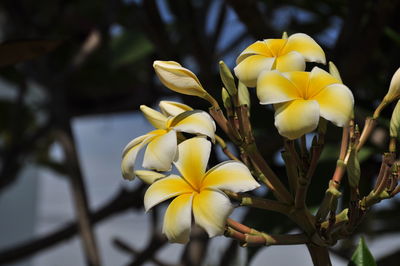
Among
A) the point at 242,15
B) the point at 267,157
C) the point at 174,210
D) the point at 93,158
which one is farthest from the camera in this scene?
the point at 93,158

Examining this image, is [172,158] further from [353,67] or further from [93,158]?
[93,158]

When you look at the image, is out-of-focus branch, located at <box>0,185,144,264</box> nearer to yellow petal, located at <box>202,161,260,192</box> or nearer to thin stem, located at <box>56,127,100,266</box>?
thin stem, located at <box>56,127,100,266</box>

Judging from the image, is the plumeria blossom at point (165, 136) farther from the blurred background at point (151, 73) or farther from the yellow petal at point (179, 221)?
the blurred background at point (151, 73)

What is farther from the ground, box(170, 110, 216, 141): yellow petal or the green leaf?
box(170, 110, 216, 141): yellow petal

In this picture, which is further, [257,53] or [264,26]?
[264,26]

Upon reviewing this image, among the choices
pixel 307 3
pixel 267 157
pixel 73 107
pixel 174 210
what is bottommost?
pixel 73 107

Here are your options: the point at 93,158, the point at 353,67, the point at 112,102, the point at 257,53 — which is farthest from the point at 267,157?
the point at 93,158

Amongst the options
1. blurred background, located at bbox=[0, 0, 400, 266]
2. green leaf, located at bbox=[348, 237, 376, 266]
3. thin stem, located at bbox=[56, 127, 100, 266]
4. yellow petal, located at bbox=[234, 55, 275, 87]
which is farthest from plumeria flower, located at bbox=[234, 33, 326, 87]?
thin stem, located at bbox=[56, 127, 100, 266]
